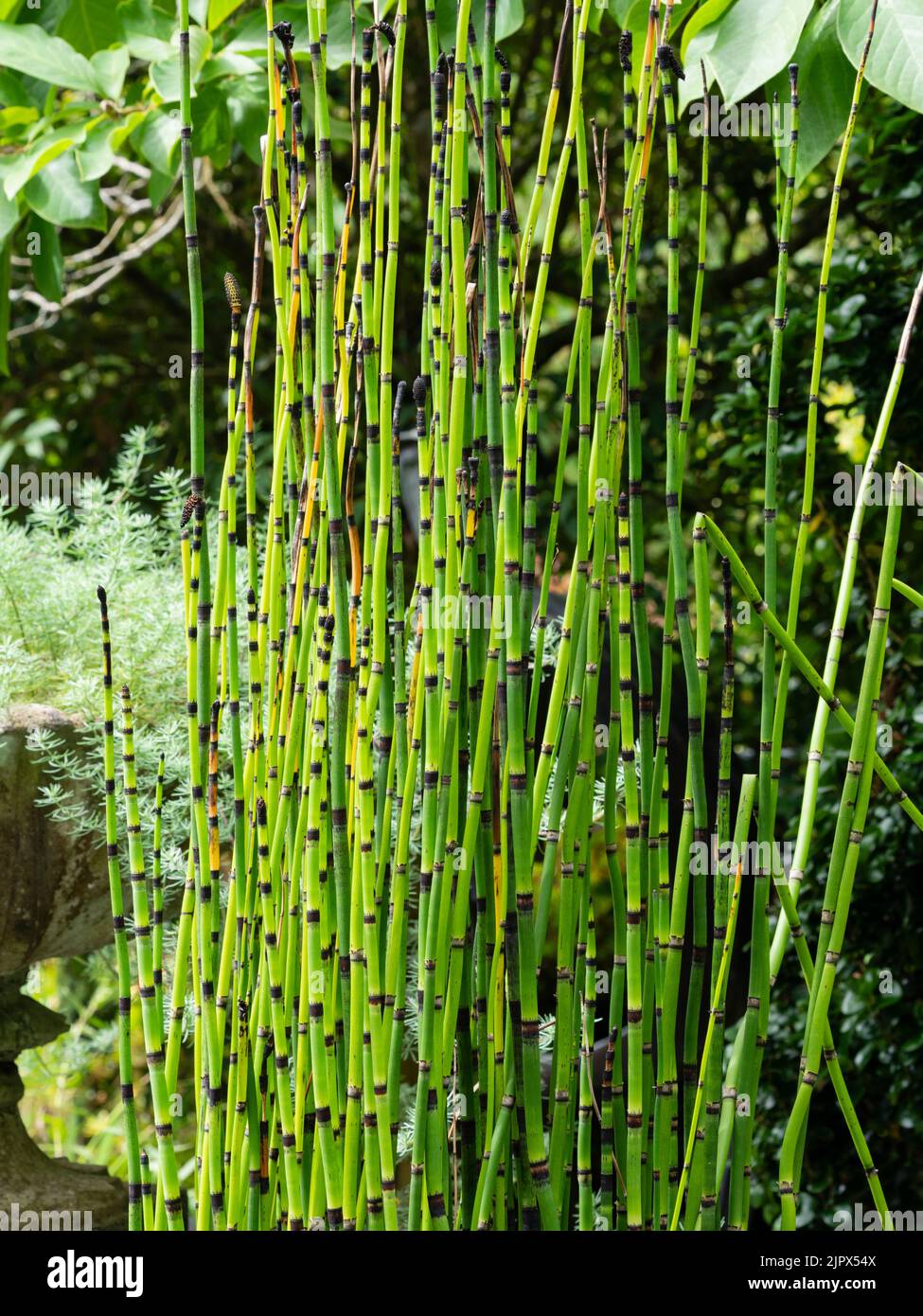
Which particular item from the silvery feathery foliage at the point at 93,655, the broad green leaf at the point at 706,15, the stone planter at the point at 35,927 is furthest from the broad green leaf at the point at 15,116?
the broad green leaf at the point at 706,15

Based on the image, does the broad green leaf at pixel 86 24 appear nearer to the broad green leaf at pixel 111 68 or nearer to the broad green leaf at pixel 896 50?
the broad green leaf at pixel 111 68

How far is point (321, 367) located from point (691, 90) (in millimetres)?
507

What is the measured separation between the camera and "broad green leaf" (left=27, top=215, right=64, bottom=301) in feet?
4.56

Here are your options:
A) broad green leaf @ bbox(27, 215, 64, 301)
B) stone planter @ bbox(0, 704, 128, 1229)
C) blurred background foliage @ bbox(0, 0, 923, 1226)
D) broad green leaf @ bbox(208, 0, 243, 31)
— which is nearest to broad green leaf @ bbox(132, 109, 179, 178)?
blurred background foliage @ bbox(0, 0, 923, 1226)

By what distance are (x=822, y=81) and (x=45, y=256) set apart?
934 mm

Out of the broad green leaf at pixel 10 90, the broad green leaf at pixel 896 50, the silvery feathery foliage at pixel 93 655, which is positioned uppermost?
the broad green leaf at pixel 10 90

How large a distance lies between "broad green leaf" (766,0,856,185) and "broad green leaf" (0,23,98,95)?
72cm

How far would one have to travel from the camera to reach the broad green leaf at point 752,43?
0.79 meters

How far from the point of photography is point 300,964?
66cm

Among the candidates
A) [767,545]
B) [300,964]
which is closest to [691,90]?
[767,545]

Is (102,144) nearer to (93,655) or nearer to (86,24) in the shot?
(86,24)

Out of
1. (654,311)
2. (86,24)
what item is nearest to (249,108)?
(86,24)

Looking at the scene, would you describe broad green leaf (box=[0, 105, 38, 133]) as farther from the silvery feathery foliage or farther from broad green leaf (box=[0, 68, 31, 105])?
the silvery feathery foliage
